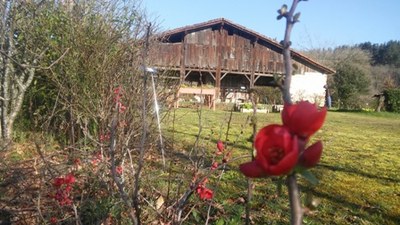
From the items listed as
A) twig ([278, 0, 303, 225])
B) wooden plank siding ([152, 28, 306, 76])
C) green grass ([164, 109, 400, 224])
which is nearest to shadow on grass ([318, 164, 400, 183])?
green grass ([164, 109, 400, 224])

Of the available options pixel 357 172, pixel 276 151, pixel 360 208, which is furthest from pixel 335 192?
pixel 276 151

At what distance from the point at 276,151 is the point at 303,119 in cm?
7

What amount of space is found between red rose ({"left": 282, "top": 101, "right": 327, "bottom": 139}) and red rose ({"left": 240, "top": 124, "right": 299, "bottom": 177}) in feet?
0.05

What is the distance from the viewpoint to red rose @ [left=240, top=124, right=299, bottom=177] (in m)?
0.65

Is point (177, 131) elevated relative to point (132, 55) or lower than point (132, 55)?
lower

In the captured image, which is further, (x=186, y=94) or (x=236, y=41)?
(x=236, y=41)

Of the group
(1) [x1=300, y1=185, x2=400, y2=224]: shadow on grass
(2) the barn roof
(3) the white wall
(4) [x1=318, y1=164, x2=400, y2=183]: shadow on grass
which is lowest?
(1) [x1=300, y1=185, x2=400, y2=224]: shadow on grass

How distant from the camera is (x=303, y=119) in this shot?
2.20 feet

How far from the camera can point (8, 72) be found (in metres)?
6.50

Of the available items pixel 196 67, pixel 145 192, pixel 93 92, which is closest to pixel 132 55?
pixel 93 92

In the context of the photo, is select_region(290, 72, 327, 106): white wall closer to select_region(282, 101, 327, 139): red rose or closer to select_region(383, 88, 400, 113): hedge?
select_region(383, 88, 400, 113): hedge

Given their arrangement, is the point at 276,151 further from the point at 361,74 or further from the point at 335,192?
the point at 361,74

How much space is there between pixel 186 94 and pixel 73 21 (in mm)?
11129

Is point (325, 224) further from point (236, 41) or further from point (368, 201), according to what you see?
point (236, 41)
